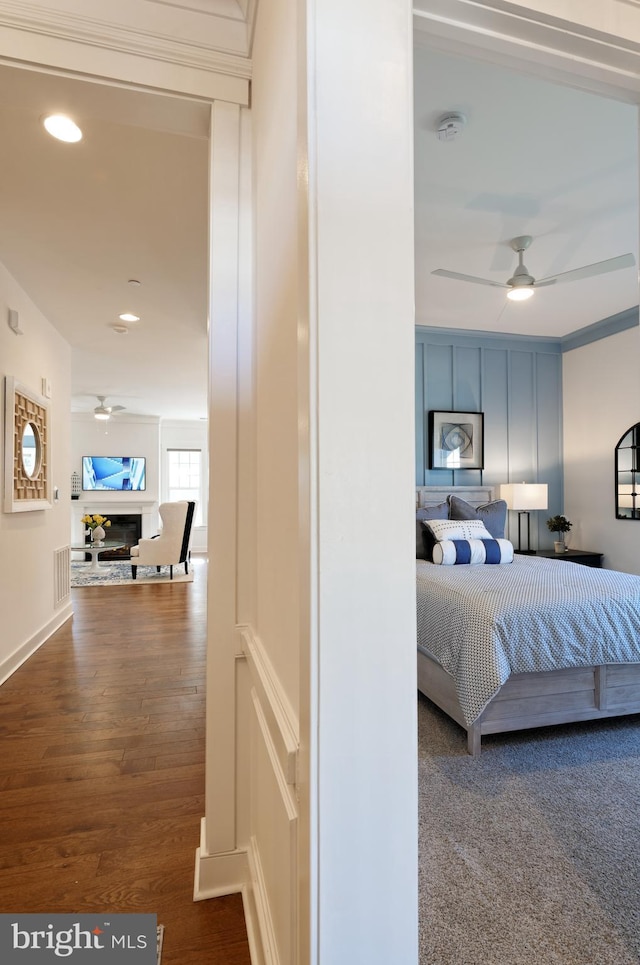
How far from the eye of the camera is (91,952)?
4.15ft

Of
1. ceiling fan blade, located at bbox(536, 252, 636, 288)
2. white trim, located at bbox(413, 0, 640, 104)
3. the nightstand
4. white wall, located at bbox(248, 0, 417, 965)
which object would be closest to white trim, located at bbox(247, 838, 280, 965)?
white wall, located at bbox(248, 0, 417, 965)

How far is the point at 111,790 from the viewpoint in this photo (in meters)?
2.11

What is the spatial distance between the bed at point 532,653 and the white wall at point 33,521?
9.26ft

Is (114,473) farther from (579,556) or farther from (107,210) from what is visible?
(579,556)

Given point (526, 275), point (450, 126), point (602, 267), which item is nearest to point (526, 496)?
point (526, 275)

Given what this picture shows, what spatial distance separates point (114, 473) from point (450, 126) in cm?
865

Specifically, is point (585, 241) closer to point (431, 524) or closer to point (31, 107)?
point (431, 524)

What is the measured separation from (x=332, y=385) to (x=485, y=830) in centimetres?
192

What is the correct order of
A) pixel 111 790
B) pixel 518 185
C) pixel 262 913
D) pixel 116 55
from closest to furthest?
pixel 262 913 → pixel 116 55 → pixel 111 790 → pixel 518 185

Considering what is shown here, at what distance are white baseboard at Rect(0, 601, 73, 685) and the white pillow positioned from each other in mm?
3184

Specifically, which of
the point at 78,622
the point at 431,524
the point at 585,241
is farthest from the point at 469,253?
the point at 78,622

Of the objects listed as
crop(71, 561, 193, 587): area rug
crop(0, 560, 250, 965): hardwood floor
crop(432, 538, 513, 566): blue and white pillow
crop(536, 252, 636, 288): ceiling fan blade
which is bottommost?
crop(71, 561, 193, 587): area rug

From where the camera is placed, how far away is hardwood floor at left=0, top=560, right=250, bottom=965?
1.49m

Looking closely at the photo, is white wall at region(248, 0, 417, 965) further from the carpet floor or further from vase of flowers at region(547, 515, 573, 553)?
vase of flowers at region(547, 515, 573, 553)
